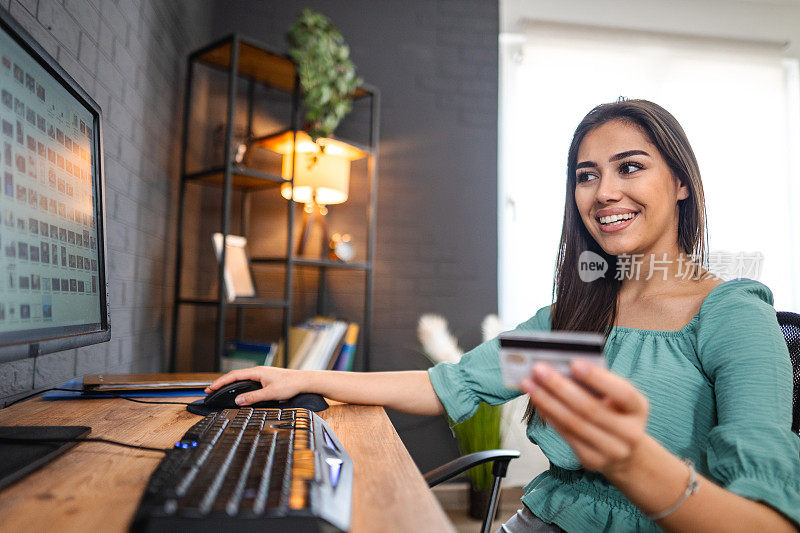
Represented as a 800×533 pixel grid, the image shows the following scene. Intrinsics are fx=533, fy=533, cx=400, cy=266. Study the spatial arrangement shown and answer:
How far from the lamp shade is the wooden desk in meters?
1.48

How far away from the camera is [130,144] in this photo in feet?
5.00

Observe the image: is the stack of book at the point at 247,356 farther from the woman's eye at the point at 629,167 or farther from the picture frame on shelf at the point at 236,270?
the woman's eye at the point at 629,167

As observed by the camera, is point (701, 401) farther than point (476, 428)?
No

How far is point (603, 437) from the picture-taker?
1.59 ft

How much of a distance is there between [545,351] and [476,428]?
192 cm

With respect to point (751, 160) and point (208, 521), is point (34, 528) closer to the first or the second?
point (208, 521)

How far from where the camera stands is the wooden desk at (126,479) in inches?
17.6

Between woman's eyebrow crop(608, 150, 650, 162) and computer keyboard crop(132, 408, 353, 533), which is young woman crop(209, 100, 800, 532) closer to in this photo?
woman's eyebrow crop(608, 150, 650, 162)

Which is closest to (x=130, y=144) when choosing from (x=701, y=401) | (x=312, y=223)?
(x=312, y=223)

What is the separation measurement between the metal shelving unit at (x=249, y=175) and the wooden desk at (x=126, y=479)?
3.59ft

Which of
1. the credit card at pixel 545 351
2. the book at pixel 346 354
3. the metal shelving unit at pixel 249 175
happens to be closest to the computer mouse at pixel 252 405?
the credit card at pixel 545 351

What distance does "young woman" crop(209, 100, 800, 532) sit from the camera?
1.76 ft

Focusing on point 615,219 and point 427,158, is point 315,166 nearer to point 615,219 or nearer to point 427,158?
point 427,158

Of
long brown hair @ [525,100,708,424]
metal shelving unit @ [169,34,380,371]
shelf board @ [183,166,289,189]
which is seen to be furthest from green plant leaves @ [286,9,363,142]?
long brown hair @ [525,100,708,424]
